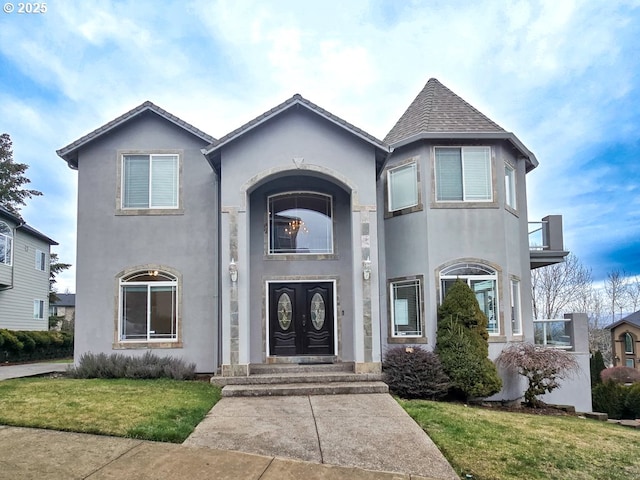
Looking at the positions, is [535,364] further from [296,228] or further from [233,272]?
[233,272]

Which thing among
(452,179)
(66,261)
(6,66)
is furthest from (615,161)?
(66,261)

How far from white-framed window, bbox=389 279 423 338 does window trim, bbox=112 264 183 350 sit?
5.43 m

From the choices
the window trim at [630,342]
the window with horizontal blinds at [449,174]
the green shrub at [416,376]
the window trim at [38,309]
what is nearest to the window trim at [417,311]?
the green shrub at [416,376]

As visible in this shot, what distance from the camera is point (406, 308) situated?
40.7 feet

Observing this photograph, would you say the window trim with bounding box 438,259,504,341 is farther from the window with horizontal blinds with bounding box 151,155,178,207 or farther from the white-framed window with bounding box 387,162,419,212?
the window with horizontal blinds with bounding box 151,155,178,207

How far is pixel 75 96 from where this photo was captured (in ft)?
66.3

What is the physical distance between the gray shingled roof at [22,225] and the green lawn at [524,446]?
20480mm

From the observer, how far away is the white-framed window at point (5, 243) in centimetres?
2233

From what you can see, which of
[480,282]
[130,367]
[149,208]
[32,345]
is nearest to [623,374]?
[480,282]

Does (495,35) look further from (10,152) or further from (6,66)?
(10,152)

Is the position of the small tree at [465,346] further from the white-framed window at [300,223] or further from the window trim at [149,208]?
the window trim at [149,208]

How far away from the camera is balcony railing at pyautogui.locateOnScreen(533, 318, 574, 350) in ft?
43.2

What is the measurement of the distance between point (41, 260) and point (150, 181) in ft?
59.8

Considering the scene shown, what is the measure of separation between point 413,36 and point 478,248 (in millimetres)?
9254
